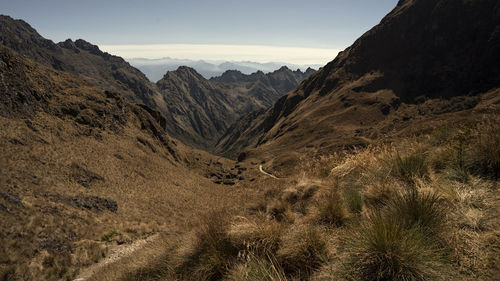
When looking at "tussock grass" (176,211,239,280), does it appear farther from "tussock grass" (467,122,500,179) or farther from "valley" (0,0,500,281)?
"tussock grass" (467,122,500,179)

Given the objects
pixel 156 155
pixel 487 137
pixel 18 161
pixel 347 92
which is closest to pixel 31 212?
pixel 18 161

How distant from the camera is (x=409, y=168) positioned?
5340 millimetres

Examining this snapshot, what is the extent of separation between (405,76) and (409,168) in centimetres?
10896

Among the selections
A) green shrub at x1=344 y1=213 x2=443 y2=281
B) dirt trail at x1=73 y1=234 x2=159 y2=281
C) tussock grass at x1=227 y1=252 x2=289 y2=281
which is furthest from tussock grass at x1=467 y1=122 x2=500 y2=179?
dirt trail at x1=73 y1=234 x2=159 y2=281

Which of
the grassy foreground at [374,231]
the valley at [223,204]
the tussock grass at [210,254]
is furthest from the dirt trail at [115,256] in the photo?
the grassy foreground at [374,231]

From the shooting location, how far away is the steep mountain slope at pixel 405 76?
251ft

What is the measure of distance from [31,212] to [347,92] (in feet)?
347

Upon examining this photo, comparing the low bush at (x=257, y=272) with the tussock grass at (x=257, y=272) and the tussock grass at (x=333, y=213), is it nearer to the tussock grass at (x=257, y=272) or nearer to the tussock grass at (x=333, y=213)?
the tussock grass at (x=257, y=272)

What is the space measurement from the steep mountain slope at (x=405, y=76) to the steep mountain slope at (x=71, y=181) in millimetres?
46717

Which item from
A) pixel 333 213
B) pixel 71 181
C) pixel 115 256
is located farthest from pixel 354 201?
pixel 71 181

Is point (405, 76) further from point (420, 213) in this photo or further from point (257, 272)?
point (257, 272)

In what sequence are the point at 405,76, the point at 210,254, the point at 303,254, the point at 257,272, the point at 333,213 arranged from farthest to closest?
1. the point at 405,76
2. the point at 333,213
3. the point at 210,254
4. the point at 303,254
5. the point at 257,272

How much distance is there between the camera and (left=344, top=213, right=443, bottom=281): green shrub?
8.43 feet

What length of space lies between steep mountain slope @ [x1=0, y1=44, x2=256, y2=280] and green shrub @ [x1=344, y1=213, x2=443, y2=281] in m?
4.76
